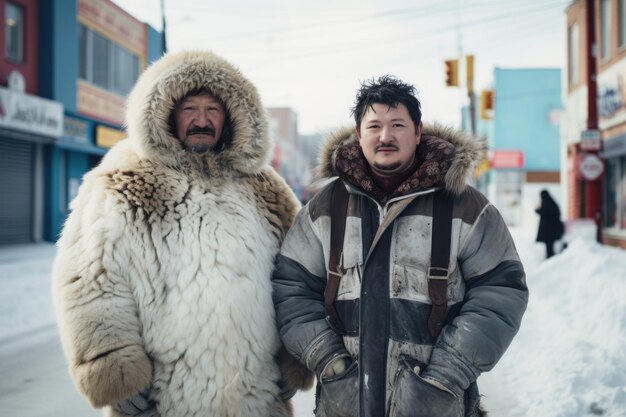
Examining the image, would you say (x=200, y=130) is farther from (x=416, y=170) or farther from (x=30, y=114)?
(x=30, y=114)

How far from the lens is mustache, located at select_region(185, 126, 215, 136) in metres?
2.69

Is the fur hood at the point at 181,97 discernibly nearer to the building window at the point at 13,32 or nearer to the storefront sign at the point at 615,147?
the storefront sign at the point at 615,147

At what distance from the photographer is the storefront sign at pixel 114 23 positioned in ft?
62.1

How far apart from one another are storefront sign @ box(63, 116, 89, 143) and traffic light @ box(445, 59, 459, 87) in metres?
11.4

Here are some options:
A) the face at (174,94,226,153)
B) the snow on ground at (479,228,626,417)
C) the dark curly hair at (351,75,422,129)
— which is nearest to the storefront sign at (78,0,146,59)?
the snow on ground at (479,228,626,417)

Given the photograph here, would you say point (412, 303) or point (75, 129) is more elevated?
point (75, 129)

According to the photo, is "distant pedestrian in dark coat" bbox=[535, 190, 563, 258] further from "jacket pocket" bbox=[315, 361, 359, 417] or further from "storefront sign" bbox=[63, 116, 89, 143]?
"storefront sign" bbox=[63, 116, 89, 143]

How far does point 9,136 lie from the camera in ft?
50.2

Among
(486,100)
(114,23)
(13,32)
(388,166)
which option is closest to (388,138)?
(388,166)

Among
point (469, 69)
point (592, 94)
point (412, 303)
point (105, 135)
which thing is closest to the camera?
point (412, 303)

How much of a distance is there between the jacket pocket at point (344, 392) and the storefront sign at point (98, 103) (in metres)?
17.0

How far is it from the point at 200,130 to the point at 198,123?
0.11ft

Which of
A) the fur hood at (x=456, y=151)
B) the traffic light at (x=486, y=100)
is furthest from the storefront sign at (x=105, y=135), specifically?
the fur hood at (x=456, y=151)

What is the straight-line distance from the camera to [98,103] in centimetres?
1962
